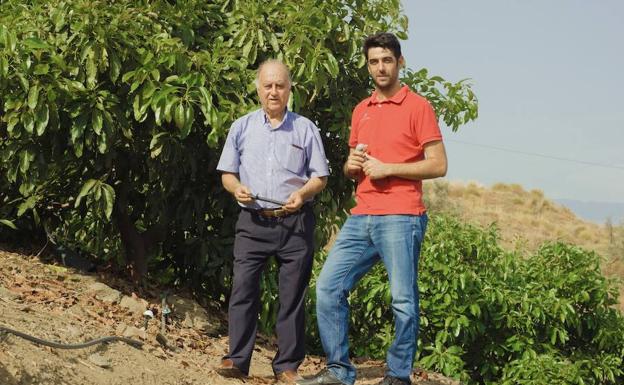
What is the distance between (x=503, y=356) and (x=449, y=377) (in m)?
1.22

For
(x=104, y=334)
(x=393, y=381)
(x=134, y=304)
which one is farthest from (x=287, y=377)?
(x=134, y=304)

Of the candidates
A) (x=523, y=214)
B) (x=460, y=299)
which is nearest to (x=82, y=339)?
(x=460, y=299)

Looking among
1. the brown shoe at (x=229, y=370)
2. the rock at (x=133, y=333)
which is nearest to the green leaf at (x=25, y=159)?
the rock at (x=133, y=333)

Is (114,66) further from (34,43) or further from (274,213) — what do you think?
(274,213)

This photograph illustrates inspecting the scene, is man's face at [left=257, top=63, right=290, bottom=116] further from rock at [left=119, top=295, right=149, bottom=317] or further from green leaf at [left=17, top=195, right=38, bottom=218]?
green leaf at [left=17, top=195, right=38, bottom=218]

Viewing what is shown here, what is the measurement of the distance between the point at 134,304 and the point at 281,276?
68.0 inches

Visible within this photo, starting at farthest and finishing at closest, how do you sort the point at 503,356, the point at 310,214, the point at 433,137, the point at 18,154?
the point at 503,356, the point at 18,154, the point at 310,214, the point at 433,137

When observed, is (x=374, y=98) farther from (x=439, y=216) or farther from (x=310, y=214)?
(x=439, y=216)

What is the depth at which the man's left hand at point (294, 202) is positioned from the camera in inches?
222

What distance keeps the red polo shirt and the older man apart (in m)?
0.45

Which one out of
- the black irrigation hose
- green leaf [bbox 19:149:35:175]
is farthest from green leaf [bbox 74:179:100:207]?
the black irrigation hose

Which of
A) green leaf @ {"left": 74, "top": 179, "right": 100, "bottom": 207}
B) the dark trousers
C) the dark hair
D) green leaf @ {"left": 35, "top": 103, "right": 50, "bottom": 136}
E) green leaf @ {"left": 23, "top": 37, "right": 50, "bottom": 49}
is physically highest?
the dark hair

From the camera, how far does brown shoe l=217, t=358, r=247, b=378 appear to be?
592 centimetres

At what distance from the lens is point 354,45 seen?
7531 millimetres
